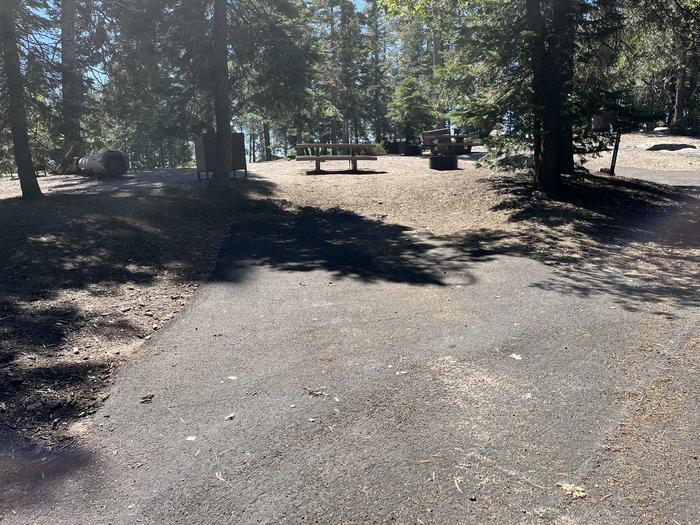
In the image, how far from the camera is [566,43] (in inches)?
→ 416

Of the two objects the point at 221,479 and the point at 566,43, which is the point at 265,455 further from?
the point at 566,43

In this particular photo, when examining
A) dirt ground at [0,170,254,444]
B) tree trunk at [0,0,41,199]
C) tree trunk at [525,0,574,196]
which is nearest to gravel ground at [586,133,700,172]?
tree trunk at [525,0,574,196]

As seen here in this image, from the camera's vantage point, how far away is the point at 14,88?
1134 centimetres

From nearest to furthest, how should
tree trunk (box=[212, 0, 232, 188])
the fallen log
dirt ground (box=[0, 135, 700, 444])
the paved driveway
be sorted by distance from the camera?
the paved driveway → dirt ground (box=[0, 135, 700, 444]) → tree trunk (box=[212, 0, 232, 188]) → the fallen log

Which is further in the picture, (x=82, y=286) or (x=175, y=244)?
(x=175, y=244)

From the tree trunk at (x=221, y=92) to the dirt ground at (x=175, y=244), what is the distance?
70 centimetres

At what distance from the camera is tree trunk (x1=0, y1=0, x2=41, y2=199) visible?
11195mm

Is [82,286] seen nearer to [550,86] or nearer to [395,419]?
[395,419]

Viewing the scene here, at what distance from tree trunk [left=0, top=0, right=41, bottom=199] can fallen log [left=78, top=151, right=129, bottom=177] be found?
672 cm

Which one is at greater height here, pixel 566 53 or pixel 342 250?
pixel 566 53

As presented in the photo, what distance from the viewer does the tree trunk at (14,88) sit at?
11.2 metres

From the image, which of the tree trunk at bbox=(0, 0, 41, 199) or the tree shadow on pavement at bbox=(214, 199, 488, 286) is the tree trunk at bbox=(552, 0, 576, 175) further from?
the tree trunk at bbox=(0, 0, 41, 199)

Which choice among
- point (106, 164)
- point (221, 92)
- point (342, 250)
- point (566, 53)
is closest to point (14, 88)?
point (221, 92)

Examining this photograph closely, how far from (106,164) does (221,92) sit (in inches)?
285
